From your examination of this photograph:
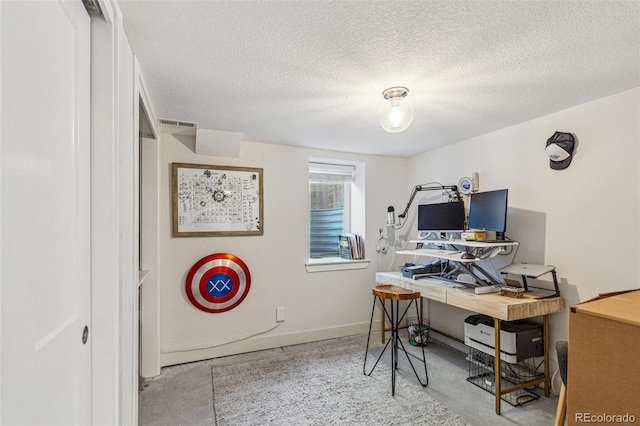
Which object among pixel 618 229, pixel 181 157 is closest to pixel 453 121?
pixel 618 229

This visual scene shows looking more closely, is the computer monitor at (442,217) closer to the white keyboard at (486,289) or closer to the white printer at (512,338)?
the white keyboard at (486,289)

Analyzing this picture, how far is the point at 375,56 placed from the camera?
1513mm

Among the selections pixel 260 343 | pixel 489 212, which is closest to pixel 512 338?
pixel 489 212

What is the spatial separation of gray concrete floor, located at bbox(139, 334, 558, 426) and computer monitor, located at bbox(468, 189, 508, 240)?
1205 mm

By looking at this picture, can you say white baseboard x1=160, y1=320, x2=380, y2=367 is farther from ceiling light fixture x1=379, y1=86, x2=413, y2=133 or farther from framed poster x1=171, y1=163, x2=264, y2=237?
ceiling light fixture x1=379, y1=86, x2=413, y2=133

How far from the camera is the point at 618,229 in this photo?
6.42 ft

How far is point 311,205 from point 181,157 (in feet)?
5.06

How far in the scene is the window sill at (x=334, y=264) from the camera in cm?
334

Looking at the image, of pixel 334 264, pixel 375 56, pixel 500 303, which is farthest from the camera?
pixel 334 264

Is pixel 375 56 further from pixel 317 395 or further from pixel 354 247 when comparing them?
pixel 354 247
